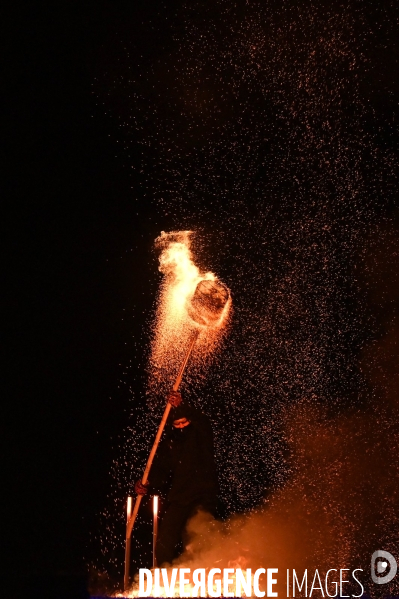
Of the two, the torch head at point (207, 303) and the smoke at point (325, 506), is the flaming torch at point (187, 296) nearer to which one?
the torch head at point (207, 303)

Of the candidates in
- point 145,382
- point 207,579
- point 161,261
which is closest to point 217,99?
point 161,261

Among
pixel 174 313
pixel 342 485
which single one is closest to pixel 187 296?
pixel 174 313

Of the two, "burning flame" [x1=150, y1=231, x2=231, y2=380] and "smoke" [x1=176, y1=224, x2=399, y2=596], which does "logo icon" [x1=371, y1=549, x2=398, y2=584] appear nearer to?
"smoke" [x1=176, y1=224, x2=399, y2=596]

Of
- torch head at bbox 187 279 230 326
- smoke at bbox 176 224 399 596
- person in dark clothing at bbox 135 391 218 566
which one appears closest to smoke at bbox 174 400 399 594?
smoke at bbox 176 224 399 596

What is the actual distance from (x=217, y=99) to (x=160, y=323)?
227 cm

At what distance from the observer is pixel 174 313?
221 inches

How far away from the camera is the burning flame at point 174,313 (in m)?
5.43

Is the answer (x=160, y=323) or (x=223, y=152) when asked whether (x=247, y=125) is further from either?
(x=160, y=323)

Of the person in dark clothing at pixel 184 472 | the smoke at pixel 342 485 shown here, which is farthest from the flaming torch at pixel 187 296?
the smoke at pixel 342 485

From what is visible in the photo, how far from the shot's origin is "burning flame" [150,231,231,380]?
5.43 meters

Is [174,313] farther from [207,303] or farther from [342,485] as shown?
[342,485]

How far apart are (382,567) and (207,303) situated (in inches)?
107

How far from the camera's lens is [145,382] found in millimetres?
5465

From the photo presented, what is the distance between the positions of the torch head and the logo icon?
8.09ft
